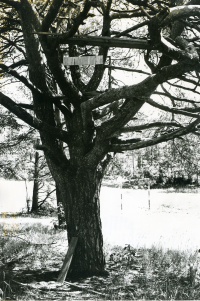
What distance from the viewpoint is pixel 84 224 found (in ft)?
14.1

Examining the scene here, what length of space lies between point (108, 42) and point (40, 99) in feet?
4.12

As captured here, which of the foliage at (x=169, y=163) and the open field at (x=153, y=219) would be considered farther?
the foliage at (x=169, y=163)

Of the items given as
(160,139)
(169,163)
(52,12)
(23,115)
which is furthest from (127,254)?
(52,12)

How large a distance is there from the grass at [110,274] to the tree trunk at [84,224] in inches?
7.8

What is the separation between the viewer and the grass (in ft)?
11.8

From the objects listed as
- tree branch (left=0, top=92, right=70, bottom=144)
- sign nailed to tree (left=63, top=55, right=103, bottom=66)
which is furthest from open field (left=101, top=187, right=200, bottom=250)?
sign nailed to tree (left=63, top=55, right=103, bottom=66)

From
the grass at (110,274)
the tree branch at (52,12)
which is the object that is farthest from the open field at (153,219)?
the tree branch at (52,12)

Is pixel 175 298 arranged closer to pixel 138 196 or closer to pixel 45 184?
pixel 138 196

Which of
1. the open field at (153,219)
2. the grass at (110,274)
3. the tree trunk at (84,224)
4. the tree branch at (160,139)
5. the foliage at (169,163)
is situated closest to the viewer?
the grass at (110,274)

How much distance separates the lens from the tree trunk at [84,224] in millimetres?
4293

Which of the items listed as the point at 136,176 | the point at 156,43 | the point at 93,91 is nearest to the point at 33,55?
the point at 93,91

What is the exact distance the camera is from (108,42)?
12.9ft

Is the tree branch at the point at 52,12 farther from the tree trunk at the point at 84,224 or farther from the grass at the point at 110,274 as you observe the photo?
the grass at the point at 110,274

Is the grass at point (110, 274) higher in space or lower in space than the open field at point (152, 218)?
lower
